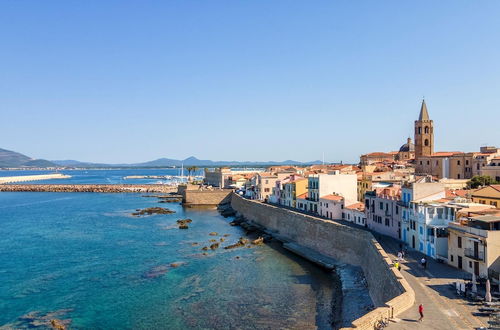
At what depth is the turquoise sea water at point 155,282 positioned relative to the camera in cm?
2769

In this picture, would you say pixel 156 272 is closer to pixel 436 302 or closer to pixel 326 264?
pixel 326 264

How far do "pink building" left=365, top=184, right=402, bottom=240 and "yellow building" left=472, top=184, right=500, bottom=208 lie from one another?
298 inches

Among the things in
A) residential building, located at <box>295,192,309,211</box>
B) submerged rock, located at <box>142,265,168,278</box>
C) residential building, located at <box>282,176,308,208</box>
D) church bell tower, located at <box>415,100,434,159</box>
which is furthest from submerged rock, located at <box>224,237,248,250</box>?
church bell tower, located at <box>415,100,434,159</box>

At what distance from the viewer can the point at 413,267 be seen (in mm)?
28078

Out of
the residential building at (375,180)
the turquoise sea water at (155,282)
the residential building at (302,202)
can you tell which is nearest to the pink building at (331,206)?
the residential building at (302,202)

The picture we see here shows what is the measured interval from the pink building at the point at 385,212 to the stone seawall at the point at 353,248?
14.2 ft

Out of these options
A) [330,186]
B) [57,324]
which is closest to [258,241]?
[330,186]

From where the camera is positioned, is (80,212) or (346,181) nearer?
(346,181)

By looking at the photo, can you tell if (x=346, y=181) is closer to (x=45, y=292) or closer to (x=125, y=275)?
(x=125, y=275)

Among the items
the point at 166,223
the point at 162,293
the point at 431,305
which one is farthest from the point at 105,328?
the point at 166,223

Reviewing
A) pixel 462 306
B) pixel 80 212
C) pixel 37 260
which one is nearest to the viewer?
pixel 462 306

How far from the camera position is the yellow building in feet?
135

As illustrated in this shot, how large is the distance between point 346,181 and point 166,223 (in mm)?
30359

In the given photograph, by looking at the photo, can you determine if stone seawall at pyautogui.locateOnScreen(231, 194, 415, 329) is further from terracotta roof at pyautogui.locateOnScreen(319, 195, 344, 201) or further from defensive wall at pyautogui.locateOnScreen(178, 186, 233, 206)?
defensive wall at pyautogui.locateOnScreen(178, 186, 233, 206)
